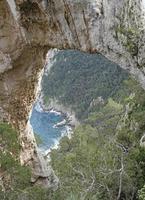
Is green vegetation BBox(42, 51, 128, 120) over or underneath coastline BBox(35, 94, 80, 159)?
over

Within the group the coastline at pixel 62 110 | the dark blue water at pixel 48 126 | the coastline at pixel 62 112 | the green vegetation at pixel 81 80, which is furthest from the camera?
the coastline at pixel 62 110

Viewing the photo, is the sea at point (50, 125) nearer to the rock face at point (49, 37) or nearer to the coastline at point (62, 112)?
the coastline at point (62, 112)

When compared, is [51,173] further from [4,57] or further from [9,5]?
[9,5]

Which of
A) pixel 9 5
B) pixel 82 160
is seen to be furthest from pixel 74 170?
pixel 9 5

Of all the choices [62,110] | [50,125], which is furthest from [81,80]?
[50,125]

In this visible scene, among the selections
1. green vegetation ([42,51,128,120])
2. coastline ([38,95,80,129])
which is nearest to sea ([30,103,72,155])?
coastline ([38,95,80,129])

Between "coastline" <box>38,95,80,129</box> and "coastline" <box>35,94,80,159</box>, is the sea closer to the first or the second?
"coastline" <box>35,94,80,159</box>

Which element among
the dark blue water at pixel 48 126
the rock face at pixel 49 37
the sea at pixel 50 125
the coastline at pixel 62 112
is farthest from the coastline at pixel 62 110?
the rock face at pixel 49 37
